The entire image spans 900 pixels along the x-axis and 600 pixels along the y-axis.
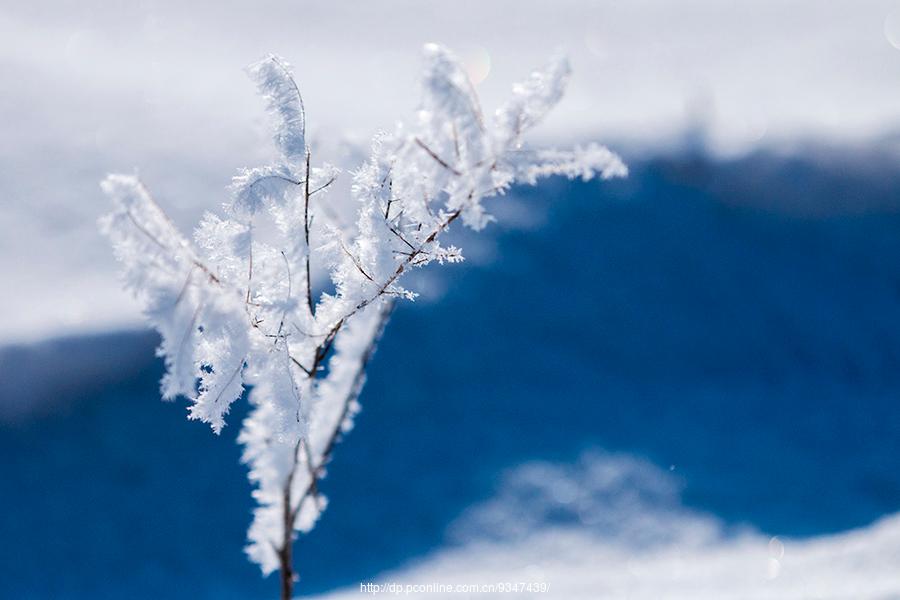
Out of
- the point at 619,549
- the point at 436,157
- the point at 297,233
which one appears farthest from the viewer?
the point at 619,549

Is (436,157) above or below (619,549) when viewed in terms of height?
above

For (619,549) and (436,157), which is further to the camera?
(619,549)

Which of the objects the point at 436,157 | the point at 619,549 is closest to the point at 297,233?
the point at 436,157

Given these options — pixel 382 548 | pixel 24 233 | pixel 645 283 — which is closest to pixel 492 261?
pixel 645 283

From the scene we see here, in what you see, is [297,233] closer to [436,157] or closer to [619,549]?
[436,157]

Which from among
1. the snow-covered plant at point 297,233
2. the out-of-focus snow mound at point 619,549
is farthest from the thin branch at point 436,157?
the out-of-focus snow mound at point 619,549

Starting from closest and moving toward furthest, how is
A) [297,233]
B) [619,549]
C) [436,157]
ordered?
[436,157] < [297,233] < [619,549]

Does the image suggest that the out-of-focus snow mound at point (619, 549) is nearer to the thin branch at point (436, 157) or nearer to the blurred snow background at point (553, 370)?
the blurred snow background at point (553, 370)

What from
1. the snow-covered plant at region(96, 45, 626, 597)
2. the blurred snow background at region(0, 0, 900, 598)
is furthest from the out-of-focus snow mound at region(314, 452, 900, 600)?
the snow-covered plant at region(96, 45, 626, 597)
